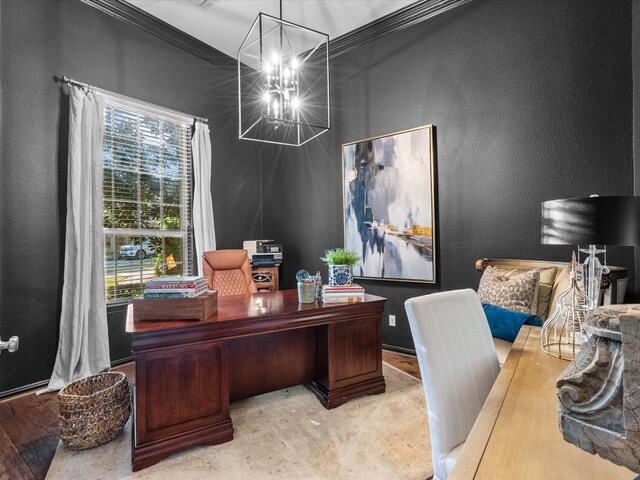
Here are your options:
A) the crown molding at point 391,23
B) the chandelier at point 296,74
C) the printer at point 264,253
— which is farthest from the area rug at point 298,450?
the crown molding at point 391,23

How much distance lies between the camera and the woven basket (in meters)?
1.92

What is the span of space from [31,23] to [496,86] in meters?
3.81

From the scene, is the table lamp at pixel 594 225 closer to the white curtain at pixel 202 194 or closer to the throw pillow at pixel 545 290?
the throw pillow at pixel 545 290

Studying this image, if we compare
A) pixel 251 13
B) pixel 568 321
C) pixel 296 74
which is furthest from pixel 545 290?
pixel 251 13

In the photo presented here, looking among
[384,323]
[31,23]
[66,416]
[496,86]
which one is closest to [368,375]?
[384,323]

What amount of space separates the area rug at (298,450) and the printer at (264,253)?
198 centimetres

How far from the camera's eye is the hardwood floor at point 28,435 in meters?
1.84

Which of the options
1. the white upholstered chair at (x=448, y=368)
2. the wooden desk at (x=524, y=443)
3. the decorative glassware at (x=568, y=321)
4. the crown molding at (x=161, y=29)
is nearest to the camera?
the wooden desk at (x=524, y=443)

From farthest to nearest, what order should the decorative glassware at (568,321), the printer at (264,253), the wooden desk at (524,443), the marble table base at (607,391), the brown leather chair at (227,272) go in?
1. the printer at (264,253)
2. the brown leather chair at (227,272)
3. the decorative glassware at (568,321)
4. the wooden desk at (524,443)
5. the marble table base at (607,391)

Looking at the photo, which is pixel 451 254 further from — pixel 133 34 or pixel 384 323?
pixel 133 34

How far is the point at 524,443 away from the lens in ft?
2.34

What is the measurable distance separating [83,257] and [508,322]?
3179 mm

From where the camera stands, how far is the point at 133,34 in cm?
348

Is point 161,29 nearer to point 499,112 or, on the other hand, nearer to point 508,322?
point 499,112
